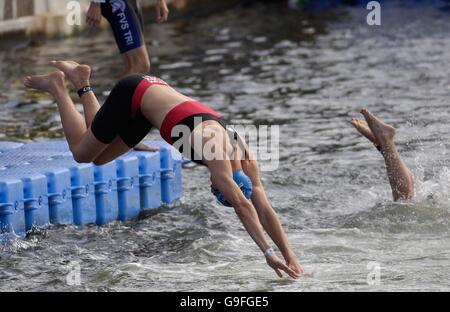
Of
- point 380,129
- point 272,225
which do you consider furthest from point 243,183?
point 380,129

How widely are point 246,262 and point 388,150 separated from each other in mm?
1869

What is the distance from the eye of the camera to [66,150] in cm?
1010

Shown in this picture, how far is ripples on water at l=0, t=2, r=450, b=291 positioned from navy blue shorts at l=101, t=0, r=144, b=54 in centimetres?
151

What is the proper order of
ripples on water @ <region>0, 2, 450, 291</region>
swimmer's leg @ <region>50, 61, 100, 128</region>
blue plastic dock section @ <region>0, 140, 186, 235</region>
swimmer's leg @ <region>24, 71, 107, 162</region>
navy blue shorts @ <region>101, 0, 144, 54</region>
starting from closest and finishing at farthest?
swimmer's leg @ <region>24, 71, 107, 162</region> < ripples on water @ <region>0, 2, 450, 291</region> < swimmer's leg @ <region>50, 61, 100, 128</region> < blue plastic dock section @ <region>0, 140, 186, 235</region> < navy blue shorts @ <region>101, 0, 144, 54</region>

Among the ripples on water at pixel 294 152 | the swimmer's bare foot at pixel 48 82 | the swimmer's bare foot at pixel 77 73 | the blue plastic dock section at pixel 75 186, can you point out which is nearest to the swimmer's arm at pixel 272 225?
the ripples on water at pixel 294 152

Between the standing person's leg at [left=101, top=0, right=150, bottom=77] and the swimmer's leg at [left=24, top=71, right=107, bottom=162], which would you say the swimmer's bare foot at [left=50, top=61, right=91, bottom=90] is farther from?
the standing person's leg at [left=101, top=0, right=150, bottom=77]

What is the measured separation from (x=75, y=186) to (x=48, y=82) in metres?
1.23

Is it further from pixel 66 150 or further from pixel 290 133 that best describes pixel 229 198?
pixel 290 133

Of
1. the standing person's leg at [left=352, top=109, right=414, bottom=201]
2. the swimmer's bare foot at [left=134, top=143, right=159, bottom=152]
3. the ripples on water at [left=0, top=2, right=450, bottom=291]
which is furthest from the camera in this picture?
the swimmer's bare foot at [left=134, top=143, right=159, bottom=152]

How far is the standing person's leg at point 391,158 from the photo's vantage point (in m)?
9.59

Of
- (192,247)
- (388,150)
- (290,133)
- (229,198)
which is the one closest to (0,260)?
(192,247)

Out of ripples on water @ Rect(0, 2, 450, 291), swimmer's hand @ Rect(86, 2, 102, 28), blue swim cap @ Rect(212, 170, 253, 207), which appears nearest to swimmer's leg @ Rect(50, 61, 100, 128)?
ripples on water @ Rect(0, 2, 450, 291)

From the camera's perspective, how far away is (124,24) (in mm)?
10031

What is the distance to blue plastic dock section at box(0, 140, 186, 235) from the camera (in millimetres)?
9008
